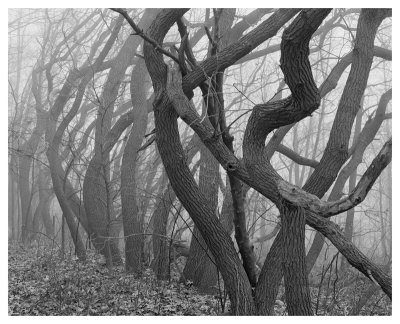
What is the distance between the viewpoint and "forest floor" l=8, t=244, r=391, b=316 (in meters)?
5.11

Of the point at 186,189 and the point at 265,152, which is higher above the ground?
the point at 265,152

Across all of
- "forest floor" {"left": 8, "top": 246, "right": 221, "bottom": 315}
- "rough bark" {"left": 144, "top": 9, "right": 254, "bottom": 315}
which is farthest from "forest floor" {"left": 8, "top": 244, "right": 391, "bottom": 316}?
"rough bark" {"left": 144, "top": 9, "right": 254, "bottom": 315}

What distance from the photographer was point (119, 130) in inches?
302

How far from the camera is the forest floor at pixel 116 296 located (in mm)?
5109

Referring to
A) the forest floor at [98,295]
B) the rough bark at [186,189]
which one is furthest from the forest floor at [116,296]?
the rough bark at [186,189]

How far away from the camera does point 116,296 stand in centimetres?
551

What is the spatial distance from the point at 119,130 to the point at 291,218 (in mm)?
4621

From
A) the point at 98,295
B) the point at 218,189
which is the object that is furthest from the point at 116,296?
the point at 218,189

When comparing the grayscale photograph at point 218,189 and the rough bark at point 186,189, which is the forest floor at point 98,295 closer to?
the grayscale photograph at point 218,189

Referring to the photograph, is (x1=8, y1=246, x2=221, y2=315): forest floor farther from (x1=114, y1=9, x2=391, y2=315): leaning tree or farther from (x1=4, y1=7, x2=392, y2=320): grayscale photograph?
(x1=114, y1=9, x2=391, y2=315): leaning tree

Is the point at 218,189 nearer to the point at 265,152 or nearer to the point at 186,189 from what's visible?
the point at 186,189

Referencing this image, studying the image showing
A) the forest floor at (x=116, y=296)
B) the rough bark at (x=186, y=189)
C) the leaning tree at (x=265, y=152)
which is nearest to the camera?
the leaning tree at (x=265, y=152)

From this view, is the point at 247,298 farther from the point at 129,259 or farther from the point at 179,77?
the point at 129,259
